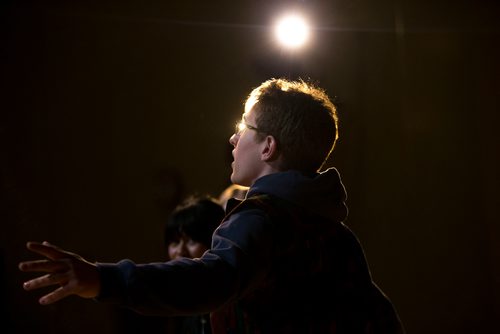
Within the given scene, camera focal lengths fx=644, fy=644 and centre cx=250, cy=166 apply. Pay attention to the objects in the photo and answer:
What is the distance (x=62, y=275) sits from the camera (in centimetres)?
104

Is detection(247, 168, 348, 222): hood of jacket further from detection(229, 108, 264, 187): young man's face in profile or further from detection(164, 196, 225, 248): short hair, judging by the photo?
detection(164, 196, 225, 248): short hair

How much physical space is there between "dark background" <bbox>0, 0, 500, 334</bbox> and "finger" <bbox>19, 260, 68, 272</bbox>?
10.2 ft

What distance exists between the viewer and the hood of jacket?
1.41 m

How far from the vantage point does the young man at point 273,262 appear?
1.09m

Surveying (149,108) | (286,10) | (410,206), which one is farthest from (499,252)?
(149,108)

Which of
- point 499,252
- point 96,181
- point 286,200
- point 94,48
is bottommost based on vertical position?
point 499,252

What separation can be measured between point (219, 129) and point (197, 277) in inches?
151

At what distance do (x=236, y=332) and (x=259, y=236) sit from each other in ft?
0.79

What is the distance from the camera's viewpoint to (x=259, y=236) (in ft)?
4.10

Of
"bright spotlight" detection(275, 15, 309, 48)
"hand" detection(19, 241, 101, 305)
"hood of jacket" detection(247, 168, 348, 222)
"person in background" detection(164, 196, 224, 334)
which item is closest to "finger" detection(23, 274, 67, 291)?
"hand" detection(19, 241, 101, 305)

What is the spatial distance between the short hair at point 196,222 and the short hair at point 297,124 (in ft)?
3.35

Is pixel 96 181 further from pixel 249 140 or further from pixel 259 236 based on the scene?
pixel 259 236

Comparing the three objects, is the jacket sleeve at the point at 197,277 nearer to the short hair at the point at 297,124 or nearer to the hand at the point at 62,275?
the hand at the point at 62,275

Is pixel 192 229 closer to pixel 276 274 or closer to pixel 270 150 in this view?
pixel 270 150
